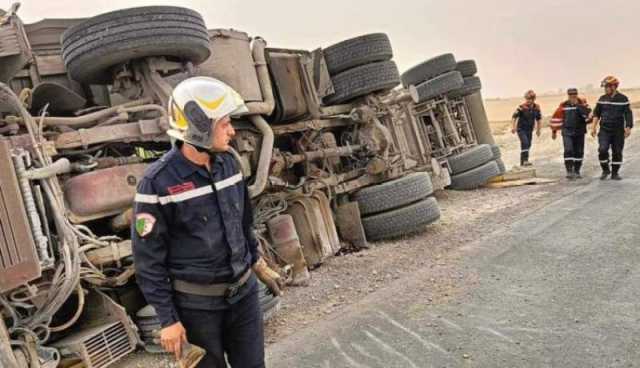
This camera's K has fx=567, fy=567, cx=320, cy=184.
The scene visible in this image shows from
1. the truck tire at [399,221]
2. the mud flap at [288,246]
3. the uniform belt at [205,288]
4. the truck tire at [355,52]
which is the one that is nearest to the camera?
the uniform belt at [205,288]

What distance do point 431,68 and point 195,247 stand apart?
7688 mm

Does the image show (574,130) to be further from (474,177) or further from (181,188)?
(181,188)

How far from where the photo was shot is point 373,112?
651 centimetres

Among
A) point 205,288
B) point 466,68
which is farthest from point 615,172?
point 205,288

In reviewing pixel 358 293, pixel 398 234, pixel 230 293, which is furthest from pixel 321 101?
pixel 230 293

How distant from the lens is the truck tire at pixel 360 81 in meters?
6.47

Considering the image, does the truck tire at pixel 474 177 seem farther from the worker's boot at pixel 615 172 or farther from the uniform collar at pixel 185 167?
the uniform collar at pixel 185 167

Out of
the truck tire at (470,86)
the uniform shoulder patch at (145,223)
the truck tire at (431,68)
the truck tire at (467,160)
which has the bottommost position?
the truck tire at (467,160)

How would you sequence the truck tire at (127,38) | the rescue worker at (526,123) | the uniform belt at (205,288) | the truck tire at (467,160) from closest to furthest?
1. the uniform belt at (205,288)
2. the truck tire at (127,38)
3. the truck tire at (467,160)
4. the rescue worker at (526,123)

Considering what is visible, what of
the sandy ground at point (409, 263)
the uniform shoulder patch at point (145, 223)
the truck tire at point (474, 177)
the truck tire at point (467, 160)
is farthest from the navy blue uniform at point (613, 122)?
the uniform shoulder patch at point (145, 223)

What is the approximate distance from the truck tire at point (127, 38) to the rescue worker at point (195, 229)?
6.04ft

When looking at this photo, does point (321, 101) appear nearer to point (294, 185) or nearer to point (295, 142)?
point (295, 142)

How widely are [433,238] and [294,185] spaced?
1.54 metres

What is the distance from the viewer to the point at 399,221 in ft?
19.3
